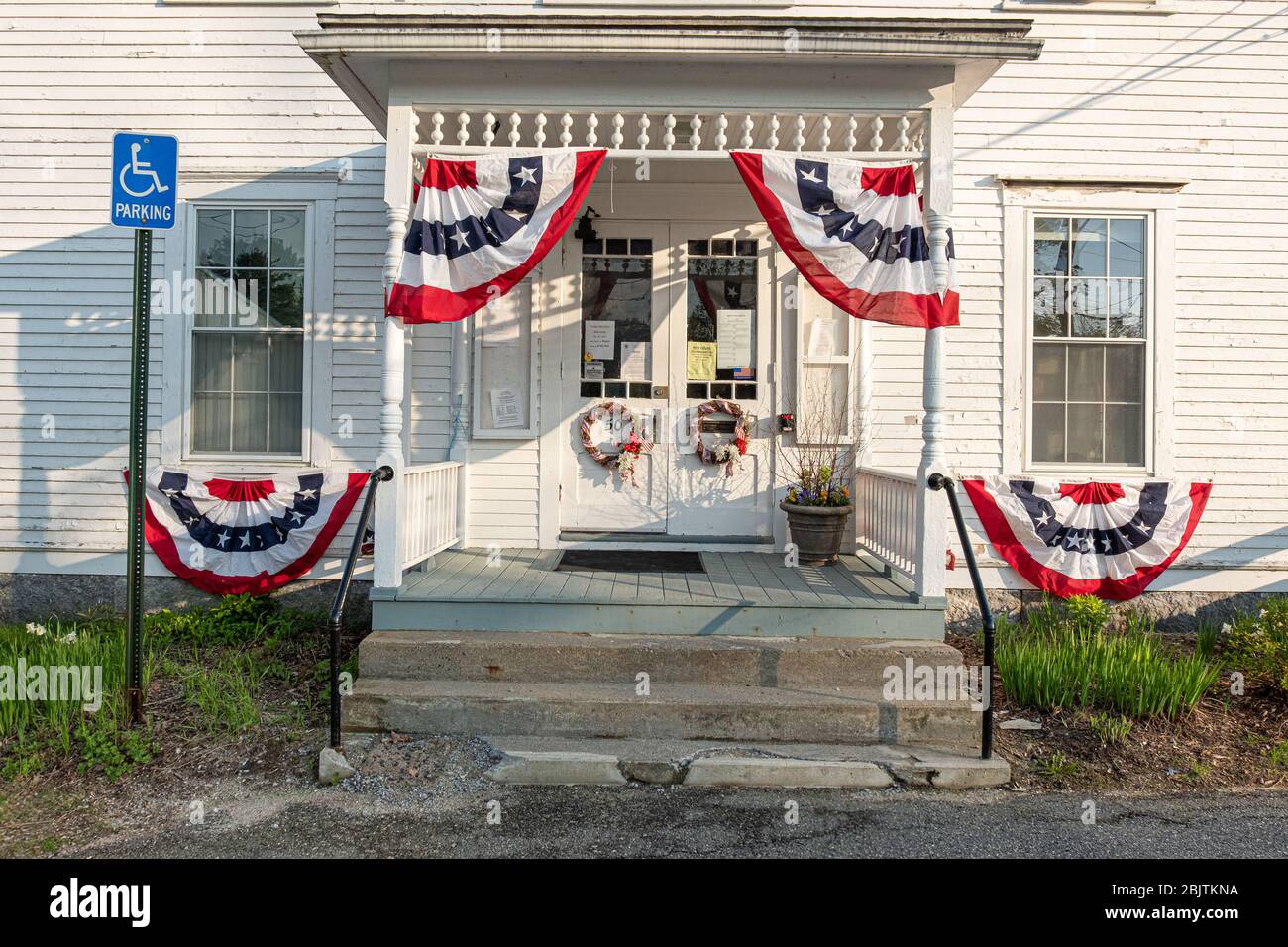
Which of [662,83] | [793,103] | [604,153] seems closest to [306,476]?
[604,153]

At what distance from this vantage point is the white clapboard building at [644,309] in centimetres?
694

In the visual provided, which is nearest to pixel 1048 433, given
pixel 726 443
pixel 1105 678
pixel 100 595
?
pixel 1105 678

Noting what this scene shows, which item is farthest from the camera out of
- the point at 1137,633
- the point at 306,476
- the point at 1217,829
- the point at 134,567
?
the point at 306,476

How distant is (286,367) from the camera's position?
7195 mm

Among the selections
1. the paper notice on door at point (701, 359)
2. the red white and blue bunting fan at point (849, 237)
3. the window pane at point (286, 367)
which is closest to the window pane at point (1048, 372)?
the red white and blue bunting fan at point (849, 237)

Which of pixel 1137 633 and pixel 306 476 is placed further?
pixel 306 476

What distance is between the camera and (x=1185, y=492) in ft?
22.6

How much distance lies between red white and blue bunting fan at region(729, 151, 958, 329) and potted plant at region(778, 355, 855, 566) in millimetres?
1656

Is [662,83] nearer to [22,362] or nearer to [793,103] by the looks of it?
[793,103]

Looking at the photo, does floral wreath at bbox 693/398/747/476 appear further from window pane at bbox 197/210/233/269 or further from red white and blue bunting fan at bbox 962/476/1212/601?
window pane at bbox 197/210/233/269

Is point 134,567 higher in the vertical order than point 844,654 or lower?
higher

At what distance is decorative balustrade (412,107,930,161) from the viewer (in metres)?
5.41

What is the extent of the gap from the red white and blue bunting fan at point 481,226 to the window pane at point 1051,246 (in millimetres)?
3798

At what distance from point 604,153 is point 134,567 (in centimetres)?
361
